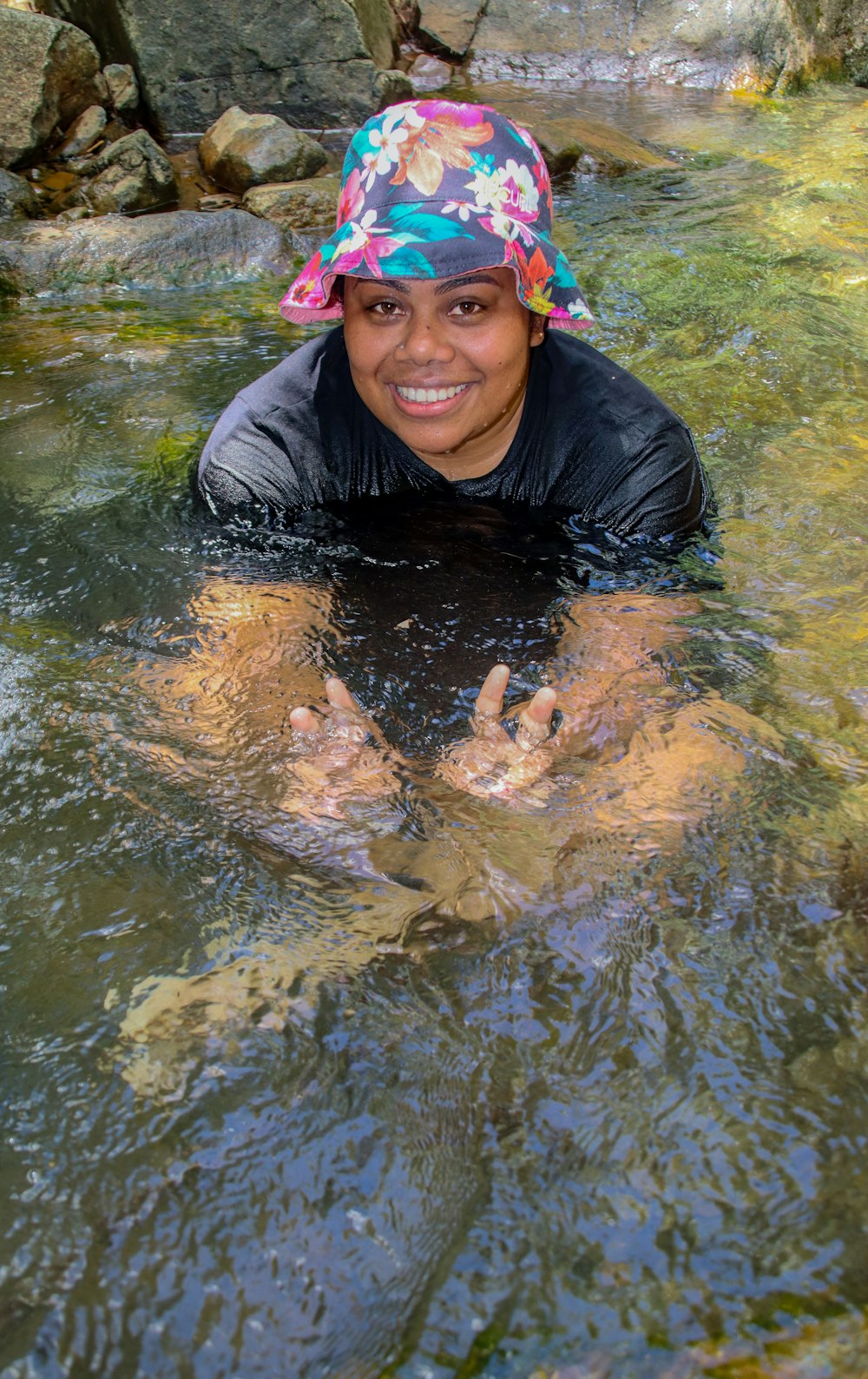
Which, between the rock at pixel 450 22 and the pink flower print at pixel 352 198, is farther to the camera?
the rock at pixel 450 22

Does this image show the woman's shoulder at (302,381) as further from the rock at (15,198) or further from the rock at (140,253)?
the rock at (15,198)

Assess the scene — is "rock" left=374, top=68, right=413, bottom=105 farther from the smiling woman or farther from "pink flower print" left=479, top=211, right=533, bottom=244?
"pink flower print" left=479, top=211, right=533, bottom=244

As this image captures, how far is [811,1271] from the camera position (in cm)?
138

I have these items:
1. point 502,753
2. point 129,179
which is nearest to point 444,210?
point 502,753

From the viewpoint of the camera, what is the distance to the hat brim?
2.46 m

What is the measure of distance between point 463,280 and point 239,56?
6758mm

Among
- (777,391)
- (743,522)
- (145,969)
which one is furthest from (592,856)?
(777,391)

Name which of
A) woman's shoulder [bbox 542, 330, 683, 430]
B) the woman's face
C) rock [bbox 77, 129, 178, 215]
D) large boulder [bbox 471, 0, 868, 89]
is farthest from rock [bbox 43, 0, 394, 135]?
the woman's face

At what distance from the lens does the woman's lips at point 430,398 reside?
2.64m

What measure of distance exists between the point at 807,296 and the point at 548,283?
3302mm

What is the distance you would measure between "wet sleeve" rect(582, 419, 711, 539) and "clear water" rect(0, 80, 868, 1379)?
0.11 metres

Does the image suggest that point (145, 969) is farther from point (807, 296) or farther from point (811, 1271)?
Result: point (807, 296)

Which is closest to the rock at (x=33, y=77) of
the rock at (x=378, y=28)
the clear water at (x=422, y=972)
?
the rock at (x=378, y=28)

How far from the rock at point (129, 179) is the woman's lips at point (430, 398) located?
5038 millimetres
